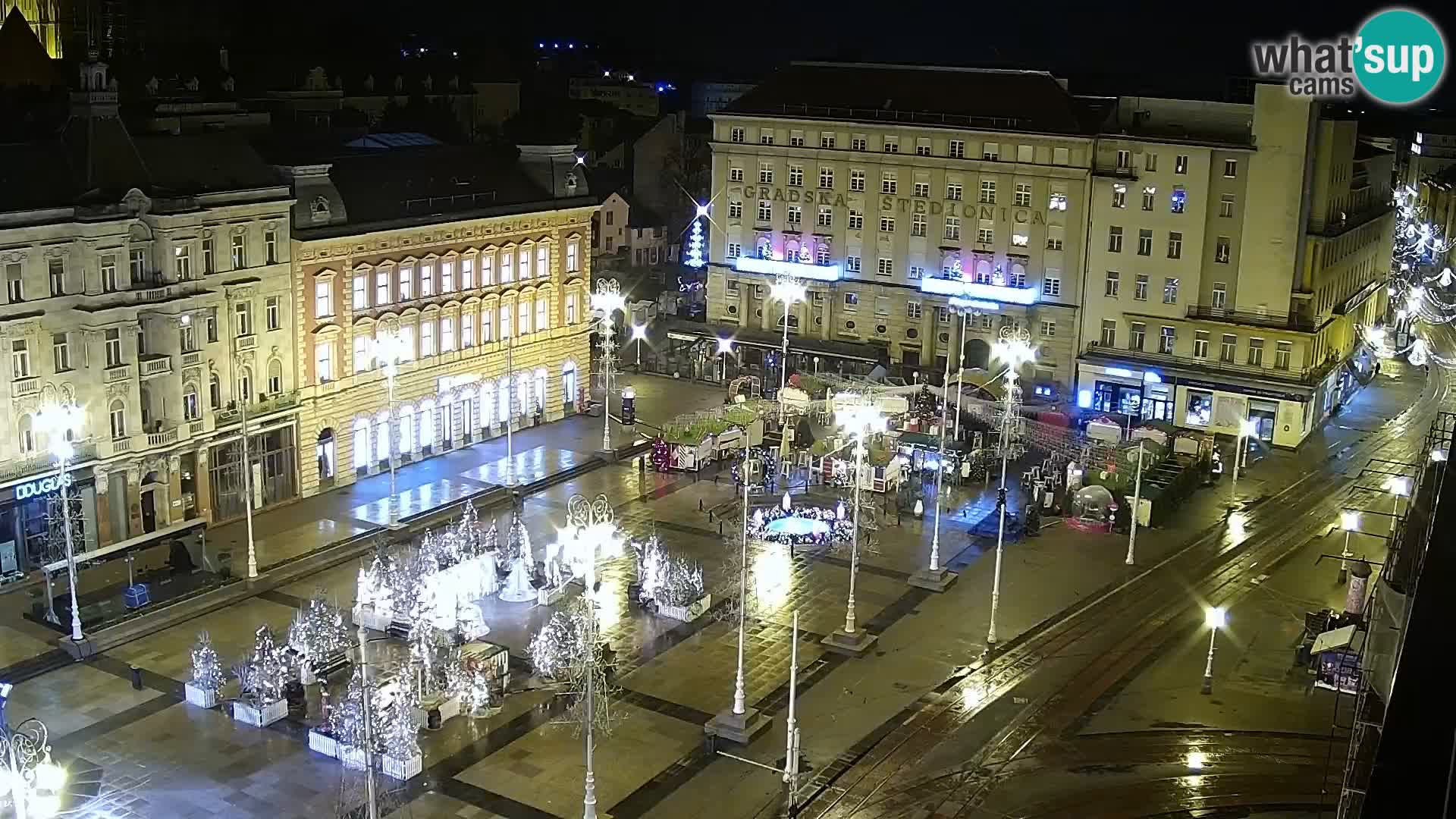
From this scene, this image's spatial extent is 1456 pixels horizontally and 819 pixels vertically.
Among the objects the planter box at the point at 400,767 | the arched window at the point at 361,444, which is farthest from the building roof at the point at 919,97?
the planter box at the point at 400,767

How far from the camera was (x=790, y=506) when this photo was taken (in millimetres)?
66125

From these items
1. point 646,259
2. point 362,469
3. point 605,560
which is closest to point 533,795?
point 605,560

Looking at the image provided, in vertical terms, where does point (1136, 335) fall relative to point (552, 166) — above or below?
below

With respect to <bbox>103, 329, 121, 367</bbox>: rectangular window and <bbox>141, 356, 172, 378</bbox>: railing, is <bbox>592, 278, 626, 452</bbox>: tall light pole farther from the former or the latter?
<bbox>103, 329, 121, 367</bbox>: rectangular window

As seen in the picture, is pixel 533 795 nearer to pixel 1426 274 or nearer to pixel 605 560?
pixel 605 560

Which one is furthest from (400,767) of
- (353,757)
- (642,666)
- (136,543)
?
(136,543)

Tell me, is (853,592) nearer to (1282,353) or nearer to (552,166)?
(552,166)

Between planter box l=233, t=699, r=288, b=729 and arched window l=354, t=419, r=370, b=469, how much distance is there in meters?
25.8

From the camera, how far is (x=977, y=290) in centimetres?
8788

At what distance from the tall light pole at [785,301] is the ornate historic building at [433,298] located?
37.4 feet

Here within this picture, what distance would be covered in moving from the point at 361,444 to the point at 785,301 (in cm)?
2648

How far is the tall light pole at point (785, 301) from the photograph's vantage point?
79.6m

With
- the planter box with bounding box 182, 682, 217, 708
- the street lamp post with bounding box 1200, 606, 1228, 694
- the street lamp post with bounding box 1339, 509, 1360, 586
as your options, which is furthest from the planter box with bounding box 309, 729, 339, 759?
the street lamp post with bounding box 1339, 509, 1360, 586

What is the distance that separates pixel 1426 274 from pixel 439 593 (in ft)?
344
